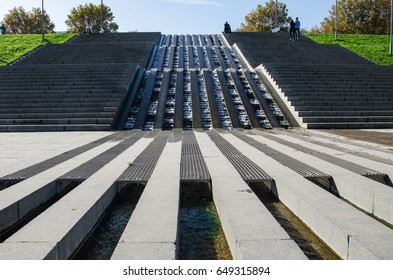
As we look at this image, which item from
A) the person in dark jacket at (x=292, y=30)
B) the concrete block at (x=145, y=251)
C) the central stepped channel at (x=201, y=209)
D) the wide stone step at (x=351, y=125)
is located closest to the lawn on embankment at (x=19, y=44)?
the person in dark jacket at (x=292, y=30)


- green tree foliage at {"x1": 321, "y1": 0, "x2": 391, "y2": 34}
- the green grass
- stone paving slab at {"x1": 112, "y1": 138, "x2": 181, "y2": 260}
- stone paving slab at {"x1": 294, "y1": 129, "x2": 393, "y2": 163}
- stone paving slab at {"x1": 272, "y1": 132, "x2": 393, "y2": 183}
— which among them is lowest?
stone paving slab at {"x1": 112, "y1": 138, "x2": 181, "y2": 260}

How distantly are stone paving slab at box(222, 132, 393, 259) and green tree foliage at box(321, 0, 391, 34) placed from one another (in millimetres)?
60195

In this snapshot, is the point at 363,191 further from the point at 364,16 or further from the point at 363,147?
the point at 364,16

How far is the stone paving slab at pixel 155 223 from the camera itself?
2912 millimetres

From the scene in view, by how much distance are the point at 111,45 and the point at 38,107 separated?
15.5m

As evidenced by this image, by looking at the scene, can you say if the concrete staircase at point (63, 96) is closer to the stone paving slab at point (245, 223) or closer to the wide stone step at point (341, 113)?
the wide stone step at point (341, 113)

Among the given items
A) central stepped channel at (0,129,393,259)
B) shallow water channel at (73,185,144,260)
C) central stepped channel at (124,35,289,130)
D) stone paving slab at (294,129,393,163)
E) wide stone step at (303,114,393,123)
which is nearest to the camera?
central stepped channel at (0,129,393,259)

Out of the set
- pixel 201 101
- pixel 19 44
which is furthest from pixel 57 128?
pixel 19 44

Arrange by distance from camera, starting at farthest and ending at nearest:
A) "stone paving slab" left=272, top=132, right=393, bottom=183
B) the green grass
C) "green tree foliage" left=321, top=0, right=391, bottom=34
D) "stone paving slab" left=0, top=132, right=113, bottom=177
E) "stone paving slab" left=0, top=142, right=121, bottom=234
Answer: "green tree foliage" left=321, top=0, right=391, bottom=34 < the green grass < "stone paving slab" left=0, top=132, right=113, bottom=177 < "stone paving slab" left=272, top=132, right=393, bottom=183 < "stone paving slab" left=0, top=142, right=121, bottom=234

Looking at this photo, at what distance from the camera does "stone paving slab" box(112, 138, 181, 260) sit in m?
2.91

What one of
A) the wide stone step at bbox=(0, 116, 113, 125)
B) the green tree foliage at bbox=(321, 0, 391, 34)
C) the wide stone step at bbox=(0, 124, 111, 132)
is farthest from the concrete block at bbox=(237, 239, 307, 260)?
the green tree foliage at bbox=(321, 0, 391, 34)

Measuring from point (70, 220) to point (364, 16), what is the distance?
64351 mm

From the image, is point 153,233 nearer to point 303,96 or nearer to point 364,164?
point 364,164

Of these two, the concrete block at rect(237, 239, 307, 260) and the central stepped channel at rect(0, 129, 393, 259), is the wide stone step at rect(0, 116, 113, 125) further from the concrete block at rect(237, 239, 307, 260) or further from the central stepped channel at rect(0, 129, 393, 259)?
the concrete block at rect(237, 239, 307, 260)
